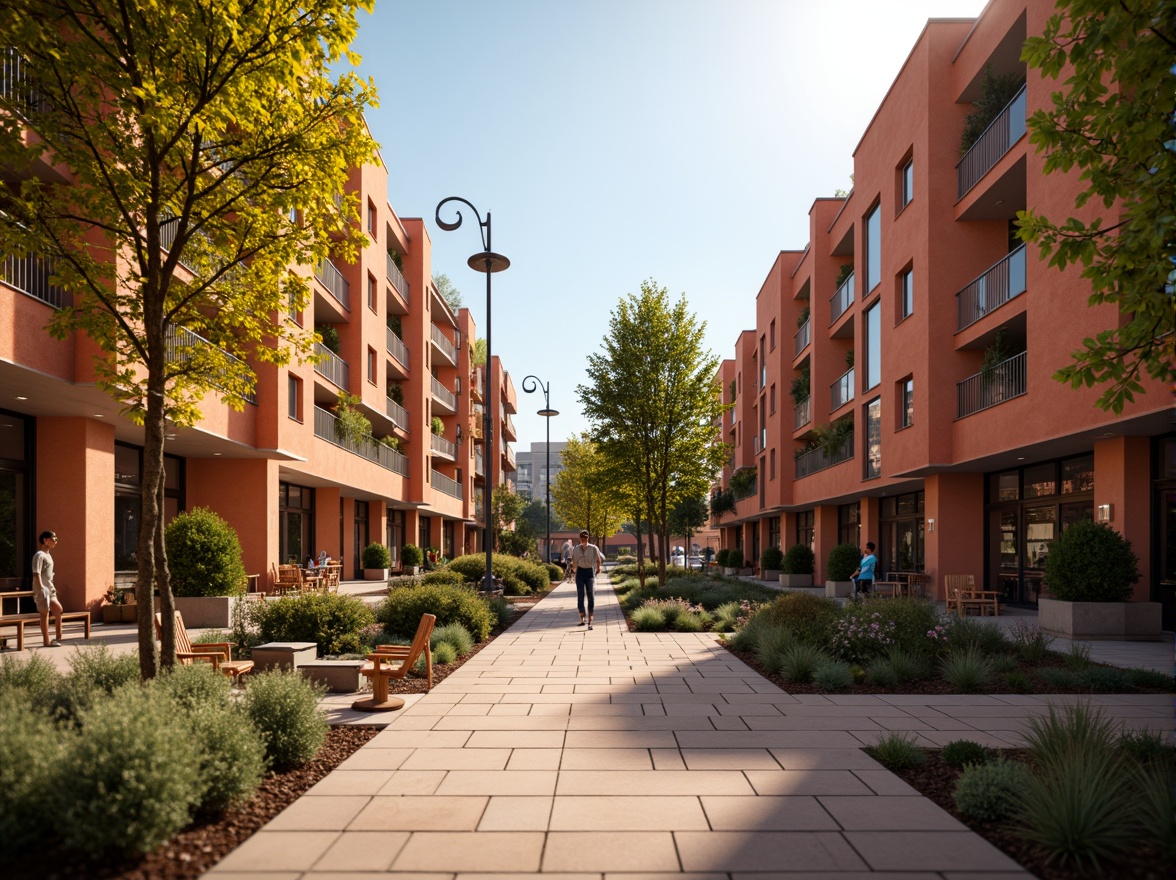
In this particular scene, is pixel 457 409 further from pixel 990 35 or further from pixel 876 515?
pixel 990 35

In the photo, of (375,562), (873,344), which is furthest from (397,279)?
(873,344)

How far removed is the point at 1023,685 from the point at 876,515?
18733 mm

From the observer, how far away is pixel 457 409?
45.9m

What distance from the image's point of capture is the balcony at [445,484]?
39750 mm

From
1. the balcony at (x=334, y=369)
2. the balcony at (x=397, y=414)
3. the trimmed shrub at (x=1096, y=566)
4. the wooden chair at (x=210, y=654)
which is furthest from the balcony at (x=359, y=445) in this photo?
the trimmed shrub at (x=1096, y=566)

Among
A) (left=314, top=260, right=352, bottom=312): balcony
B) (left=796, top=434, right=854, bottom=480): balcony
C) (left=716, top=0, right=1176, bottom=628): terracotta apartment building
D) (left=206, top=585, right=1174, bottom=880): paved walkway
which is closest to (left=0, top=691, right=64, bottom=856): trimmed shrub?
(left=206, top=585, right=1174, bottom=880): paved walkway

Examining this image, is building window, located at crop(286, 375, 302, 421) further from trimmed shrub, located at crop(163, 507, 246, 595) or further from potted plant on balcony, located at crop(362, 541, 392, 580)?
potted plant on balcony, located at crop(362, 541, 392, 580)

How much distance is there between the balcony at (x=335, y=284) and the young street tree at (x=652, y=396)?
347 inches

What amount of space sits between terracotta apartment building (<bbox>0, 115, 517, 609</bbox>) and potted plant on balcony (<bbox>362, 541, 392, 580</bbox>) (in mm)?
774

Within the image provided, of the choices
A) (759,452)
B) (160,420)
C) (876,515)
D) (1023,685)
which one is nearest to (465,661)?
(160,420)

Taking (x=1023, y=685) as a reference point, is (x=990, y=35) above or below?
above

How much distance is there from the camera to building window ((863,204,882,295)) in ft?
78.7

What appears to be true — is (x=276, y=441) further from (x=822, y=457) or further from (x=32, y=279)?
(x=822, y=457)

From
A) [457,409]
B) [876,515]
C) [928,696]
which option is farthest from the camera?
[457,409]
